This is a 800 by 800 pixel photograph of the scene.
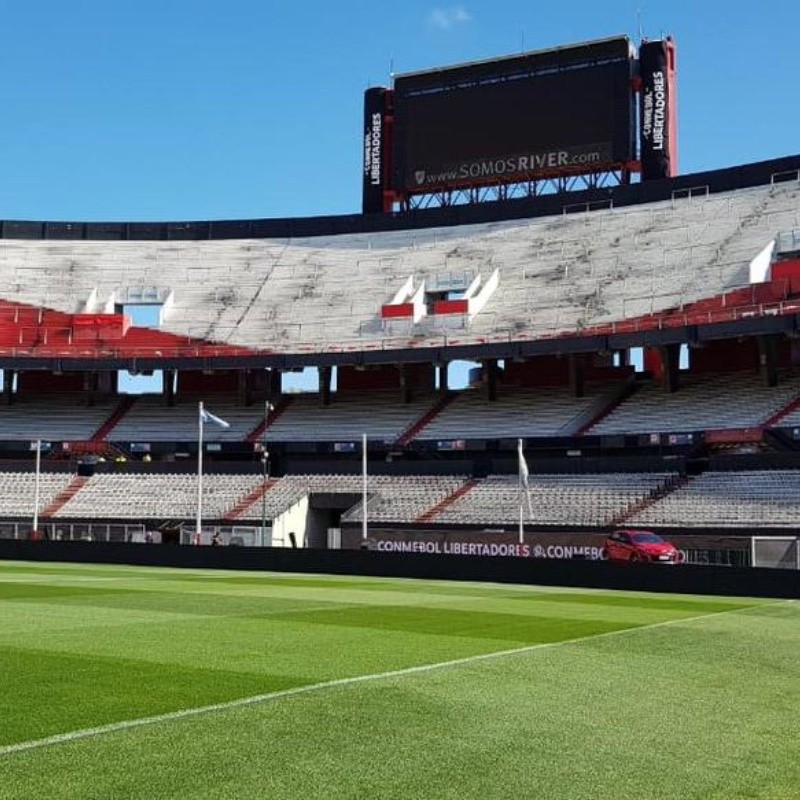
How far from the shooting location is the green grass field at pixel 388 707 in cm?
688

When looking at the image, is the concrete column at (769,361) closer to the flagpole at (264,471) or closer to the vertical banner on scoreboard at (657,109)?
the vertical banner on scoreboard at (657,109)

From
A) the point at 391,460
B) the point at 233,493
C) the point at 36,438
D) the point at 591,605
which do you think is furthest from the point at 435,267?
the point at 591,605

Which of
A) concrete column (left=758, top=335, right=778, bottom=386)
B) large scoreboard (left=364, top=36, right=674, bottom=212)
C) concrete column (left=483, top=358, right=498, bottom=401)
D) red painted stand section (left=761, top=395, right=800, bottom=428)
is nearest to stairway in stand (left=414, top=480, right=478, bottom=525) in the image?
concrete column (left=483, top=358, right=498, bottom=401)

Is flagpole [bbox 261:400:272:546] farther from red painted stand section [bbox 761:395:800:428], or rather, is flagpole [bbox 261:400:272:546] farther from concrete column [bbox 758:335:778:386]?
concrete column [bbox 758:335:778:386]

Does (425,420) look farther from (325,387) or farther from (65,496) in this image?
(65,496)

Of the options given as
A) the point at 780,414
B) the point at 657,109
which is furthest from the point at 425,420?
the point at 657,109

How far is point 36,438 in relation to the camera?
6481 cm

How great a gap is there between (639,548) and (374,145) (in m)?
42.7

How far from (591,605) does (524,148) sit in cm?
4861

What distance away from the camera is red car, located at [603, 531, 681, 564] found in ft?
126

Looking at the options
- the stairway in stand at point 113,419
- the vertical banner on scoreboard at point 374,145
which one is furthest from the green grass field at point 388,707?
the vertical banner on scoreboard at point 374,145

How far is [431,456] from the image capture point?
2341 inches

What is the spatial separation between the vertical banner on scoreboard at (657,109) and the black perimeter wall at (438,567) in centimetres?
3891

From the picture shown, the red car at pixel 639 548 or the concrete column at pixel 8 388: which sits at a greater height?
the concrete column at pixel 8 388
